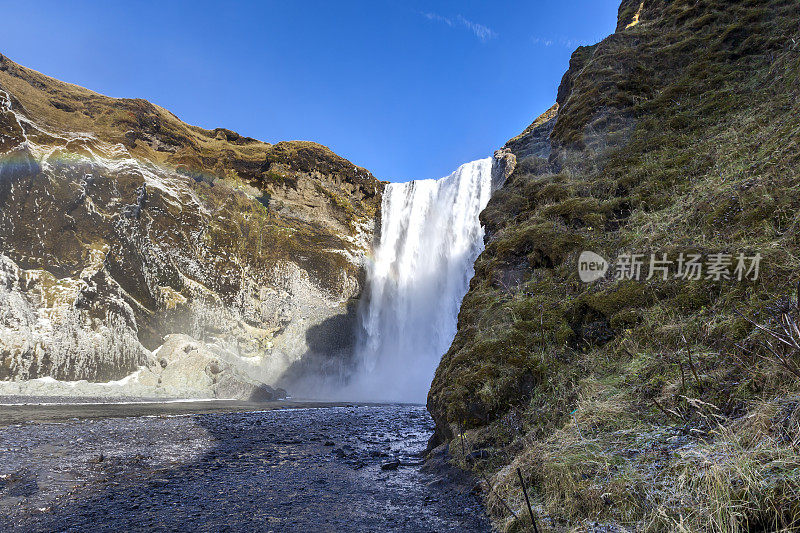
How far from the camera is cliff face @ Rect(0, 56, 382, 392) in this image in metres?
26.1

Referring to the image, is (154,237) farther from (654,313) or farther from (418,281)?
(654,313)

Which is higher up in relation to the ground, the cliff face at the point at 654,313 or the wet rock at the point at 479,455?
the cliff face at the point at 654,313

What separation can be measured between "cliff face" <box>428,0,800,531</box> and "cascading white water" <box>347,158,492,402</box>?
21431mm

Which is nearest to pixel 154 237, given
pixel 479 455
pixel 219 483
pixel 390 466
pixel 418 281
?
pixel 418 281

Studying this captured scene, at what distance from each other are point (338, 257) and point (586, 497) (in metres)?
37.0

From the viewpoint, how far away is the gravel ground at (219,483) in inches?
174

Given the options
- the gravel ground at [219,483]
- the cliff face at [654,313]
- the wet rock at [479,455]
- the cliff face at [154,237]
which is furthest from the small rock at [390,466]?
the cliff face at [154,237]

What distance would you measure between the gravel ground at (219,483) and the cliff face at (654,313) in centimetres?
112

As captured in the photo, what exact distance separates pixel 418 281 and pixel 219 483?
1232 inches

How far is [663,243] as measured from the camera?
5.89 meters

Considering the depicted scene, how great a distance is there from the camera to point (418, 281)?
36.8 meters

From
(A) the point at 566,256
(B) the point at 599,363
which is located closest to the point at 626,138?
(A) the point at 566,256

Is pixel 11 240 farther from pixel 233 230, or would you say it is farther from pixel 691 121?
pixel 691 121

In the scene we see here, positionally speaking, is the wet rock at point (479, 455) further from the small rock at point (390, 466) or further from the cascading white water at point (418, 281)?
the cascading white water at point (418, 281)
